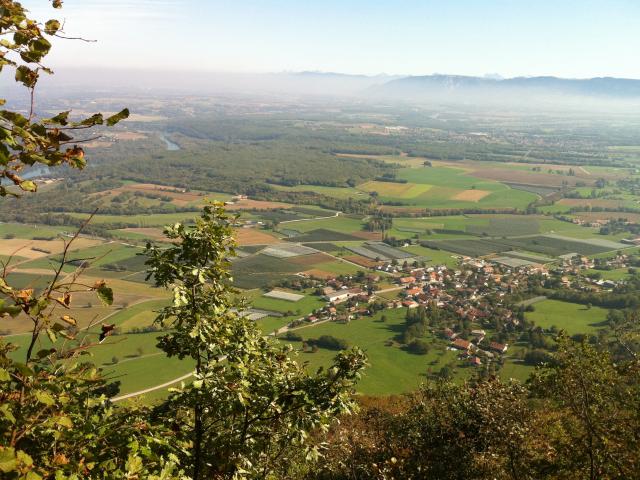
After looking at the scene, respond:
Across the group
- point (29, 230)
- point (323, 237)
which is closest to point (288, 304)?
point (323, 237)

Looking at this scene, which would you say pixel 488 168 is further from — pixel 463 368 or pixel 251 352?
pixel 251 352

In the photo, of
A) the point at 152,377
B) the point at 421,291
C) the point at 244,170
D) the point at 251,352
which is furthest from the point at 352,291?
the point at 244,170

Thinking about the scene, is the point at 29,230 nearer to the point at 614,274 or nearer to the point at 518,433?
the point at 518,433

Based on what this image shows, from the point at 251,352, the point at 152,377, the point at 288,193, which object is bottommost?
the point at 152,377

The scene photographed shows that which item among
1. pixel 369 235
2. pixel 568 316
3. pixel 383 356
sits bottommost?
pixel 383 356

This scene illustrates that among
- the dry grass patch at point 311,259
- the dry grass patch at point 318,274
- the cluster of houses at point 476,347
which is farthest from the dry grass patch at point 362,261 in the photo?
the cluster of houses at point 476,347

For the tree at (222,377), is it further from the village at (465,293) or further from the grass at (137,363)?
the village at (465,293)
